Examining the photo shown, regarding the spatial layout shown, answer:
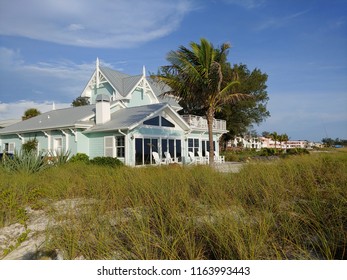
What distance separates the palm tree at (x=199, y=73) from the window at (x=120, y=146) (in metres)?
4.21

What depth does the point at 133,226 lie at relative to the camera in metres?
3.57

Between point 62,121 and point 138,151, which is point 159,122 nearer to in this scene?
point 138,151

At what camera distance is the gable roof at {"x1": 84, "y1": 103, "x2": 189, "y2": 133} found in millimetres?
16188

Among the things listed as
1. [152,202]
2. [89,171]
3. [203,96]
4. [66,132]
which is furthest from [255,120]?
[152,202]

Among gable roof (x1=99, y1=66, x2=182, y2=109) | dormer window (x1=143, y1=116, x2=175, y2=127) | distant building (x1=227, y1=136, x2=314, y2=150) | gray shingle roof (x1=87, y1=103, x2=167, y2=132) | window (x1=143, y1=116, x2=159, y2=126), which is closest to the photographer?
gray shingle roof (x1=87, y1=103, x2=167, y2=132)

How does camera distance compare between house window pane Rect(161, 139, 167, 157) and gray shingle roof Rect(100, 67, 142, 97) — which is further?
gray shingle roof Rect(100, 67, 142, 97)

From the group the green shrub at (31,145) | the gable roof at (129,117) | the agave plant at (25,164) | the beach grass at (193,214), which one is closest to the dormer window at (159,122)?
the gable roof at (129,117)

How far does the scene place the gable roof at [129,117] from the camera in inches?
637

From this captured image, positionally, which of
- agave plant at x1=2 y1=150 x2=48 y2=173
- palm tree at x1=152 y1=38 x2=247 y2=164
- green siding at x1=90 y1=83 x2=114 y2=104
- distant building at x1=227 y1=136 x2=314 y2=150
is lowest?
agave plant at x1=2 y1=150 x2=48 y2=173

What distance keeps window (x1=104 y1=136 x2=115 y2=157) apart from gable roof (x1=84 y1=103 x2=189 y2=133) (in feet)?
2.28

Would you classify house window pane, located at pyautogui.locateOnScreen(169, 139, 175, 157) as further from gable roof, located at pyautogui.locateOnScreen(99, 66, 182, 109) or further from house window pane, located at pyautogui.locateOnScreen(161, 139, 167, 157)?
gable roof, located at pyautogui.locateOnScreen(99, 66, 182, 109)

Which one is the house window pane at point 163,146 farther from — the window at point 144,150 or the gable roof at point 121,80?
the gable roof at point 121,80

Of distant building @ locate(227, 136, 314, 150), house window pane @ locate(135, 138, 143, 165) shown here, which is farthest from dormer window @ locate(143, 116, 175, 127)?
distant building @ locate(227, 136, 314, 150)
